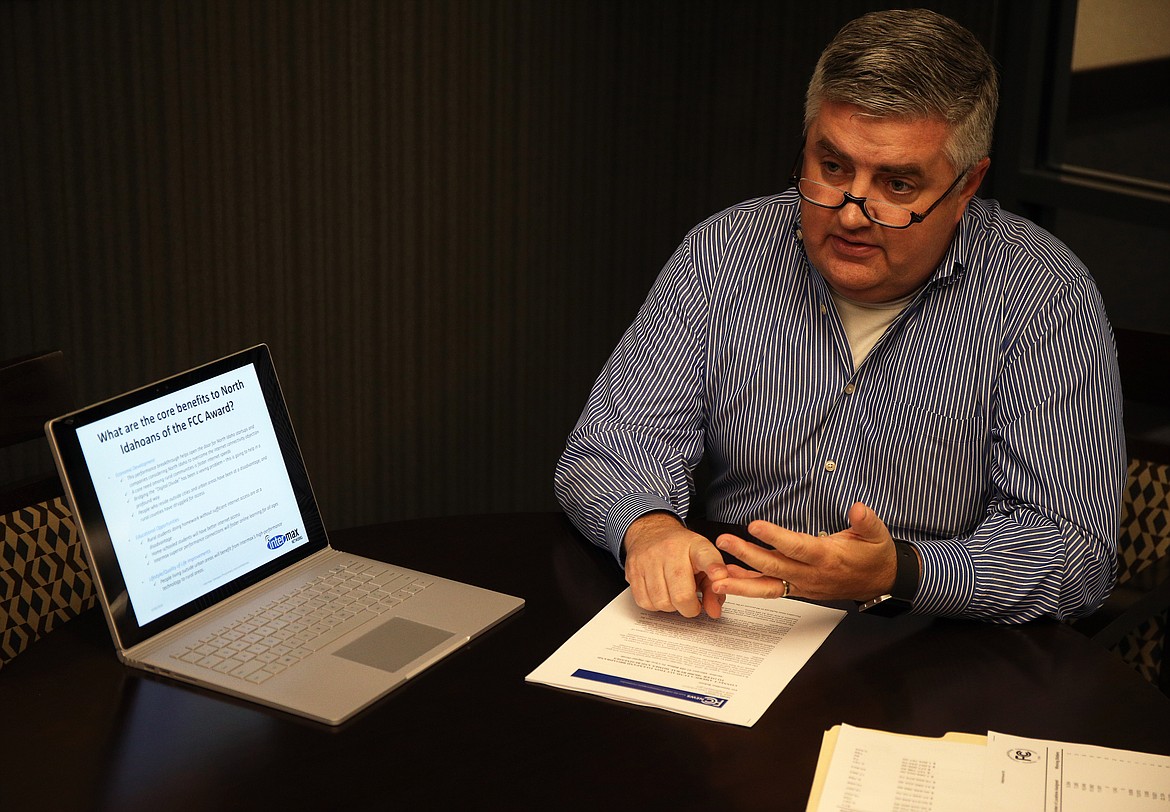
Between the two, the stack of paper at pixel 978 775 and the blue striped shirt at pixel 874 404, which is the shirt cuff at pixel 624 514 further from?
the stack of paper at pixel 978 775

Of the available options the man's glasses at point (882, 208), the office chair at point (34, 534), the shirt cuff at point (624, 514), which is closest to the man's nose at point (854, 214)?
the man's glasses at point (882, 208)

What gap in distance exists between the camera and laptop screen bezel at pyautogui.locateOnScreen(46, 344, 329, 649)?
124 cm

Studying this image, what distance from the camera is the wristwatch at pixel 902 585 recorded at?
57.6 inches

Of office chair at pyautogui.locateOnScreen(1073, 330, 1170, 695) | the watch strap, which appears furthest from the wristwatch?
office chair at pyautogui.locateOnScreen(1073, 330, 1170, 695)

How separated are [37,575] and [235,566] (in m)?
0.42

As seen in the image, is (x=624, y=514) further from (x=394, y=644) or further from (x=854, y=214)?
(x=854, y=214)

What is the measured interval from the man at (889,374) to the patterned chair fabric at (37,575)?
27.7 inches

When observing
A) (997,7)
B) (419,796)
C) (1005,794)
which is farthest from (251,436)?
(997,7)

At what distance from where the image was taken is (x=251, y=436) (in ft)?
4.79

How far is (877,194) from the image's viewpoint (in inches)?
69.9

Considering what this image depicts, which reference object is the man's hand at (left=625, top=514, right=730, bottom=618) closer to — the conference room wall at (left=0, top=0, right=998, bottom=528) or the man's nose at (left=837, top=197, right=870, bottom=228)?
the man's nose at (left=837, top=197, right=870, bottom=228)

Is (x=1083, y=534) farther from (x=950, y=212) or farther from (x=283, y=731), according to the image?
(x=283, y=731)

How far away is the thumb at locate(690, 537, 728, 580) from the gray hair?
2.27 ft

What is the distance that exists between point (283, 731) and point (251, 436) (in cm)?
40
